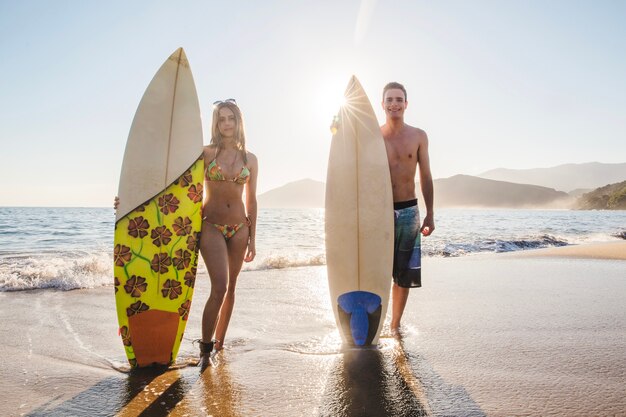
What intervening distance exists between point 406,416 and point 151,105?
8.59 feet

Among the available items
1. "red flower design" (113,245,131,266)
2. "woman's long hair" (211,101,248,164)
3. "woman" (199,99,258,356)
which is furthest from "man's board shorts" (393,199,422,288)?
"red flower design" (113,245,131,266)

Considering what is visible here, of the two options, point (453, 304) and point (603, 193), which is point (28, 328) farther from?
point (603, 193)

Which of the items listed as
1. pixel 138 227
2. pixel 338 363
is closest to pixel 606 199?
pixel 338 363

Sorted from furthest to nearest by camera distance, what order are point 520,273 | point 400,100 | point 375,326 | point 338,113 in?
point 520,273 → point 338,113 → point 400,100 → point 375,326

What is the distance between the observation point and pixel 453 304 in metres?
4.34

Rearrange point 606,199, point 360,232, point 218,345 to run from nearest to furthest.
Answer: point 218,345 < point 360,232 < point 606,199

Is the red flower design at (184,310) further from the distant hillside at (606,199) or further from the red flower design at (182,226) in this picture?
the distant hillside at (606,199)

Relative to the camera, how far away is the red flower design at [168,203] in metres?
2.83

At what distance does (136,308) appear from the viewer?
274 centimetres

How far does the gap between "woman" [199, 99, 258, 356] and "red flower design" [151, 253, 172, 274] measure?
0.75ft

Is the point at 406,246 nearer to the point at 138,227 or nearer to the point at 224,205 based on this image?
the point at 224,205

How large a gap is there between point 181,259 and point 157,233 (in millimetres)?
235

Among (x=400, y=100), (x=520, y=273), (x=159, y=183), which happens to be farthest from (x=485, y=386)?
(x=520, y=273)

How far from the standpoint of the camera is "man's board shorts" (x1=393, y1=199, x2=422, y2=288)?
3.26 m
